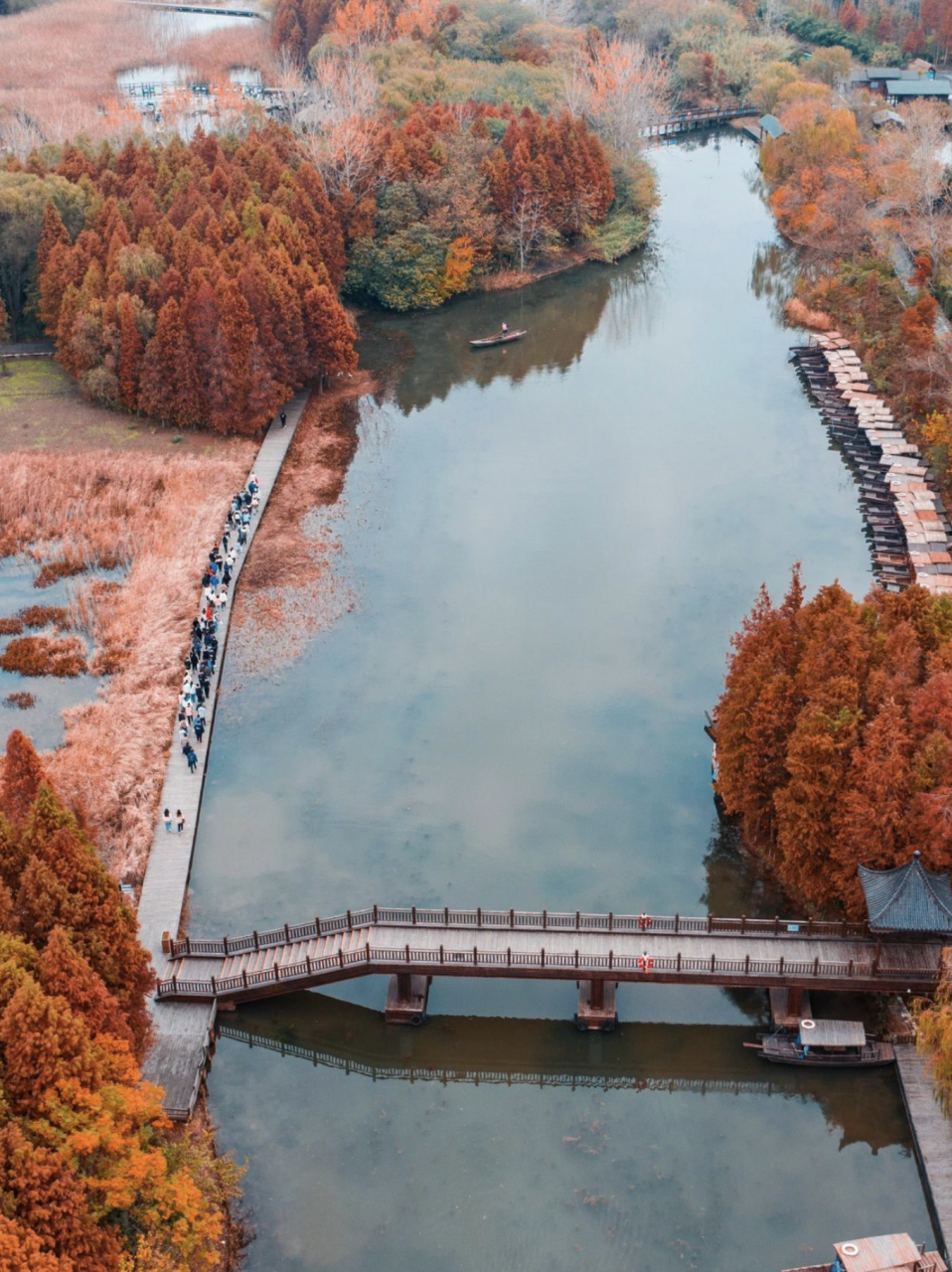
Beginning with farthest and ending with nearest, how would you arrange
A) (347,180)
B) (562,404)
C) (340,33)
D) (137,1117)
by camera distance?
(340,33), (347,180), (562,404), (137,1117)

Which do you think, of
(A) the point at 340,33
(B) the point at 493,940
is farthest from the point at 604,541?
(A) the point at 340,33

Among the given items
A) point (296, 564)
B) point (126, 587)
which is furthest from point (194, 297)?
point (126, 587)

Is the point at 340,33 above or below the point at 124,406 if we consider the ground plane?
above

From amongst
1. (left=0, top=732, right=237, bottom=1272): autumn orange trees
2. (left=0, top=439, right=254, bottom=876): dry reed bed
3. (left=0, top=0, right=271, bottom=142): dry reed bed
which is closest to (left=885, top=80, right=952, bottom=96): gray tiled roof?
(left=0, top=0, right=271, bottom=142): dry reed bed

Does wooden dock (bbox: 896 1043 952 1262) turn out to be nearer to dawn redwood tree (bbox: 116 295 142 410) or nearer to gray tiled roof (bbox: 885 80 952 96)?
dawn redwood tree (bbox: 116 295 142 410)

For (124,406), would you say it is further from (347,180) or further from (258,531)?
(347,180)

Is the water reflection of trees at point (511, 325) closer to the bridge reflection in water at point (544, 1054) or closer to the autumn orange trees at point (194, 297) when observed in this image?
the autumn orange trees at point (194, 297)

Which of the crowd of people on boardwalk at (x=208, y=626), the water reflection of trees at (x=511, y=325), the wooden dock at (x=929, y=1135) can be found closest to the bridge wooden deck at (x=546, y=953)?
the wooden dock at (x=929, y=1135)
